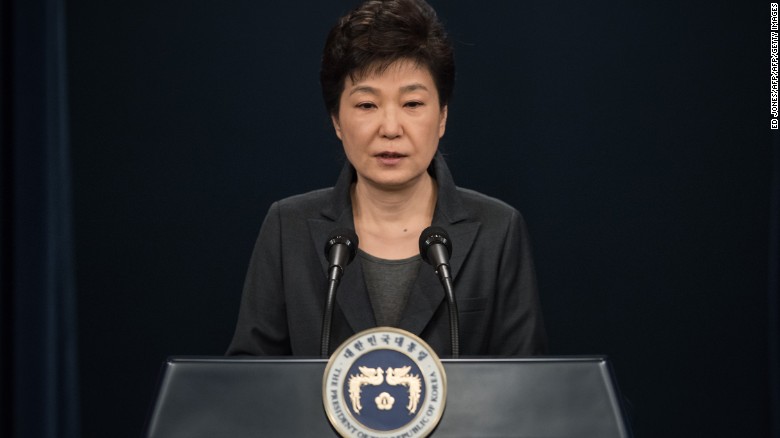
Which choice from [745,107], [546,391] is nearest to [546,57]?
[745,107]

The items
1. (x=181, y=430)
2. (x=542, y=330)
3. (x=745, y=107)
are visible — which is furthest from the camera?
(x=745, y=107)

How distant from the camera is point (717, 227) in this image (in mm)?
2320

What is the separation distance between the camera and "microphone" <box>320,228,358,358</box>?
1079 mm

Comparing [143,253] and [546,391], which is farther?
[143,253]

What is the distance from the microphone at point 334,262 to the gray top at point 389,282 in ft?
1.14

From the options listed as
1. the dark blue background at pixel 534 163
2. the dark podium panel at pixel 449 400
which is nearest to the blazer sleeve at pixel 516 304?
the dark podium panel at pixel 449 400

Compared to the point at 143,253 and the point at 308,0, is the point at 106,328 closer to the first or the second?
the point at 143,253

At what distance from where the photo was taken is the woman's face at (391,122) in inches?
56.8

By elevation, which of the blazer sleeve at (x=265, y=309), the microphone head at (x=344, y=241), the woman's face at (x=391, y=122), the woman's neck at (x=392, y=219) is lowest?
the blazer sleeve at (x=265, y=309)

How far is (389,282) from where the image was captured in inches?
60.0

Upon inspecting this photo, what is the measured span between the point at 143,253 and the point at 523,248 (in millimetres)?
1128

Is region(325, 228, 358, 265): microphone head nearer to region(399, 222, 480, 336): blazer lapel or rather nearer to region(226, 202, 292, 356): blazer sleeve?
region(399, 222, 480, 336): blazer lapel

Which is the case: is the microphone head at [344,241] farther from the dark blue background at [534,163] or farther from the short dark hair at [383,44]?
the dark blue background at [534,163]

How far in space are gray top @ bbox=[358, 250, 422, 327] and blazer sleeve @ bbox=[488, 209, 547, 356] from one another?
5.8 inches
